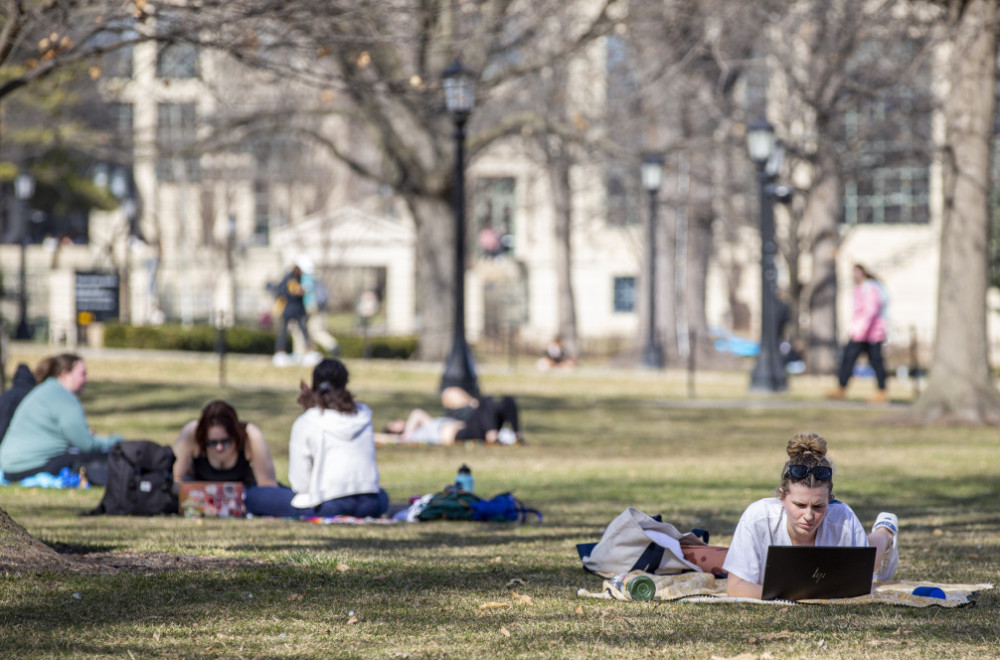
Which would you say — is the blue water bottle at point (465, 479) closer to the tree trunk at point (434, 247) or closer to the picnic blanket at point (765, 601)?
the picnic blanket at point (765, 601)

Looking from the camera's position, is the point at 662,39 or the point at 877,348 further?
the point at 662,39

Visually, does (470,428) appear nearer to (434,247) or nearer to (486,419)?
(486,419)

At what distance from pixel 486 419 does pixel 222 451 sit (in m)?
5.99

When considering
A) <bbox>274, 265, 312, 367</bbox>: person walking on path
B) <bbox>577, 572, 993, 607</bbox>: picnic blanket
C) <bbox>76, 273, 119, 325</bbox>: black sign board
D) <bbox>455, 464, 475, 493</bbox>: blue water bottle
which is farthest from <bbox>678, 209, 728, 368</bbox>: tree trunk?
<bbox>577, 572, 993, 607</bbox>: picnic blanket

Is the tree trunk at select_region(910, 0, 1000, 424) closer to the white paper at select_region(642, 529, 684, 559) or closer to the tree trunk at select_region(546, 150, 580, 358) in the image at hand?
the white paper at select_region(642, 529, 684, 559)

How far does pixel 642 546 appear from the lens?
22.5 feet

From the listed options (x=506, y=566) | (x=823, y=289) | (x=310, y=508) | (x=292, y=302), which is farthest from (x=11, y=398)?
(x=823, y=289)

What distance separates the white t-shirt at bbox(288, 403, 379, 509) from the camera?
9.50 m

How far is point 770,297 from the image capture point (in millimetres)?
24875

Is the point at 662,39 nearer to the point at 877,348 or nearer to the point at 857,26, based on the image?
the point at 857,26

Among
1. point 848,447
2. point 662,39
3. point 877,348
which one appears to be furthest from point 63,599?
point 662,39

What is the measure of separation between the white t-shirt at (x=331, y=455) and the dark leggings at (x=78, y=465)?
97.2 inches

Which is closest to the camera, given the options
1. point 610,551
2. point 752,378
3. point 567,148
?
point 610,551

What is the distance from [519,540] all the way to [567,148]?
30.7 m
